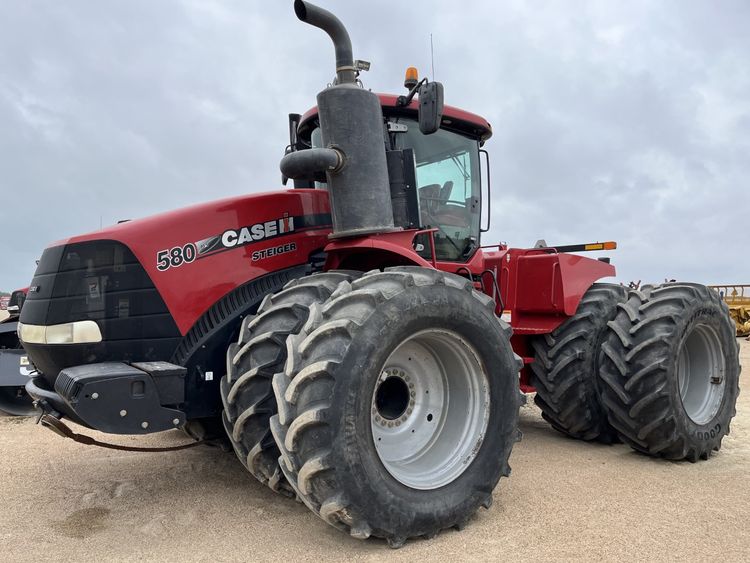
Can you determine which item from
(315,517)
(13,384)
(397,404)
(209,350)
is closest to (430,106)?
(397,404)

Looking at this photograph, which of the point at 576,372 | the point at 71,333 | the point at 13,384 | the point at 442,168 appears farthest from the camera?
the point at 13,384

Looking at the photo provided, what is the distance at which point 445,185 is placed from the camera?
16.0ft

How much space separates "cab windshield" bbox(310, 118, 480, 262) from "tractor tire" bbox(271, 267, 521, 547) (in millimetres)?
1222

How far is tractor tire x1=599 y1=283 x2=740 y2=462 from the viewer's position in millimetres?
4629

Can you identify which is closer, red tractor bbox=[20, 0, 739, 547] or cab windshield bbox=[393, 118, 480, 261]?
red tractor bbox=[20, 0, 739, 547]

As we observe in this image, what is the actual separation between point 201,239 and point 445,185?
6.78ft

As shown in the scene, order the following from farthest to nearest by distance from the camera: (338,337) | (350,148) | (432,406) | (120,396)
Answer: (350,148), (432,406), (120,396), (338,337)

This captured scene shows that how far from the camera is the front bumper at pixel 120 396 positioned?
3018 mm

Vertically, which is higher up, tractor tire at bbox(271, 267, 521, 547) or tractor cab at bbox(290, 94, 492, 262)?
tractor cab at bbox(290, 94, 492, 262)

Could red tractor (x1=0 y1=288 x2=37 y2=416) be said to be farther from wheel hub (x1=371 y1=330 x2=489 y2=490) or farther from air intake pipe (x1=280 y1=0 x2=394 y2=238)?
wheel hub (x1=371 y1=330 x2=489 y2=490)

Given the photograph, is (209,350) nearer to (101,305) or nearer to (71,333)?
(101,305)

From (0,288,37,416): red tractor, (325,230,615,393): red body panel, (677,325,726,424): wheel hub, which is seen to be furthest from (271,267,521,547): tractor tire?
(0,288,37,416): red tractor

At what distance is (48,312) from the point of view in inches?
135

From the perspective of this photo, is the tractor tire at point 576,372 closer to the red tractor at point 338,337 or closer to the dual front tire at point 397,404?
the red tractor at point 338,337
